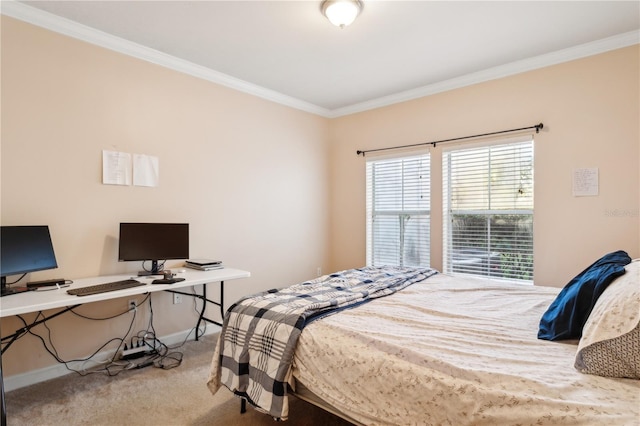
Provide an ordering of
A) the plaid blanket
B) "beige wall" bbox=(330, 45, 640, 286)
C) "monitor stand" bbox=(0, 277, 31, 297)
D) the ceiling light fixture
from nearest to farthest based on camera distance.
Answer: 1. the plaid blanket
2. "monitor stand" bbox=(0, 277, 31, 297)
3. the ceiling light fixture
4. "beige wall" bbox=(330, 45, 640, 286)

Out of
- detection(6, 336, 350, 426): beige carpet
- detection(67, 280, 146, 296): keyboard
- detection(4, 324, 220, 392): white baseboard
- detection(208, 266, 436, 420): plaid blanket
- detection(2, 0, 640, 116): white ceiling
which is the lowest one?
detection(6, 336, 350, 426): beige carpet

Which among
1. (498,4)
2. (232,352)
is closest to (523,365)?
(232,352)

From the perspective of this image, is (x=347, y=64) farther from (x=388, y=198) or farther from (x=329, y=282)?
(x=329, y=282)

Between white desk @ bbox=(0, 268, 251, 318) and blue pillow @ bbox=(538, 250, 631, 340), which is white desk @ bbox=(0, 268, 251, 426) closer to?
white desk @ bbox=(0, 268, 251, 318)

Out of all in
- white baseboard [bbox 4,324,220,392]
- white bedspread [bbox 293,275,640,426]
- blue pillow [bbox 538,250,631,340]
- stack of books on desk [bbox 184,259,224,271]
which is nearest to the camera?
white bedspread [bbox 293,275,640,426]

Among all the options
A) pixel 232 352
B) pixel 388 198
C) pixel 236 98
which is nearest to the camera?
pixel 232 352

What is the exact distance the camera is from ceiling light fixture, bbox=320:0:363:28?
7.46ft

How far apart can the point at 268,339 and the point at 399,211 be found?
2795 mm

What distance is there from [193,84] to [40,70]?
120 cm

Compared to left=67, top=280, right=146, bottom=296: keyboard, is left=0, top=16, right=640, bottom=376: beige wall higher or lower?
higher

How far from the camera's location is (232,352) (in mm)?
1922

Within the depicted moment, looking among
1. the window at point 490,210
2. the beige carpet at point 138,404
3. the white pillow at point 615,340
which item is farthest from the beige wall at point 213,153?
the white pillow at point 615,340

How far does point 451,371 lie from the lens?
1296 mm

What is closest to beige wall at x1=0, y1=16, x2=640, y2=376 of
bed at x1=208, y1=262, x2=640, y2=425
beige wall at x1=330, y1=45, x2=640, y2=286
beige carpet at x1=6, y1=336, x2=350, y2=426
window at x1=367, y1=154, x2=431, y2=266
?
beige wall at x1=330, y1=45, x2=640, y2=286
